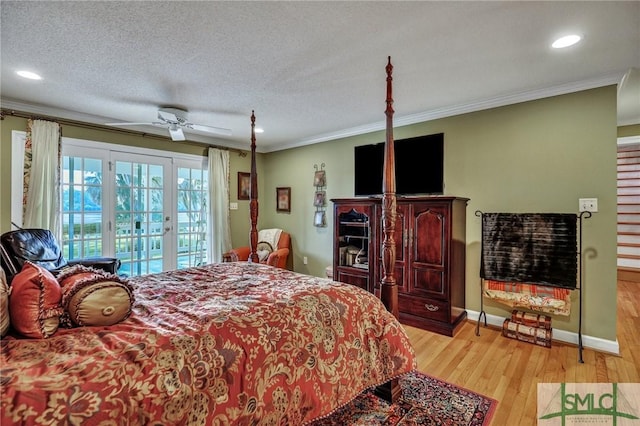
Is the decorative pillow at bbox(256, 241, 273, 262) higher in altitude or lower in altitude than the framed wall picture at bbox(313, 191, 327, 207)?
lower

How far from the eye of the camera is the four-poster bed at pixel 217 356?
0.94 m

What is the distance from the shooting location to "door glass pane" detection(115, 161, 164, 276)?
4023 millimetres

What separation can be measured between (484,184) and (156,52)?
11.0 ft

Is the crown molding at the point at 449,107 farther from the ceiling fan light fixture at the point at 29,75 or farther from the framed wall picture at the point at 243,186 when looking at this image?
the framed wall picture at the point at 243,186

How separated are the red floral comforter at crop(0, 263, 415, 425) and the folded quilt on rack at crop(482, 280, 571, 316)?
65.2 inches

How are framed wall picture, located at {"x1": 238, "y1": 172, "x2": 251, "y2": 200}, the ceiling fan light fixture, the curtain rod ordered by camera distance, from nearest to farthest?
the ceiling fan light fixture → the curtain rod → framed wall picture, located at {"x1": 238, "y1": 172, "x2": 251, "y2": 200}

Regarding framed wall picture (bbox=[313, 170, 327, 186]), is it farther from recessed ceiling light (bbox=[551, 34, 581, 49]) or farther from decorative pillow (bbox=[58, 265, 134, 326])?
decorative pillow (bbox=[58, 265, 134, 326])

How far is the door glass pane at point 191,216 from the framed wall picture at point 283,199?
1.27m

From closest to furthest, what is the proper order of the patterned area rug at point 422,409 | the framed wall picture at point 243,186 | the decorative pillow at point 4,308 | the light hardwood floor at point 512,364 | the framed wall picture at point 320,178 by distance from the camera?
the decorative pillow at point 4,308, the patterned area rug at point 422,409, the light hardwood floor at point 512,364, the framed wall picture at point 320,178, the framed wall picture at point 243,186

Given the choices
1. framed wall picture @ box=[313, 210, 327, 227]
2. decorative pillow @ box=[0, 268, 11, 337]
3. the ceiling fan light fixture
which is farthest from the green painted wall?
decorative pillow @ box=[0, 268, 11, 337]

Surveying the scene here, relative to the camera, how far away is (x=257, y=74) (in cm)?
259

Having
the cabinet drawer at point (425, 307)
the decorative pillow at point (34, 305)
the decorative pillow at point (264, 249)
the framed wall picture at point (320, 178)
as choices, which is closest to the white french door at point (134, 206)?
the decorative pillow at point (264, 249)

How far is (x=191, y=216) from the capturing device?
4.79 meters

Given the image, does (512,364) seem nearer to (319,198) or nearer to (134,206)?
(319,198)
